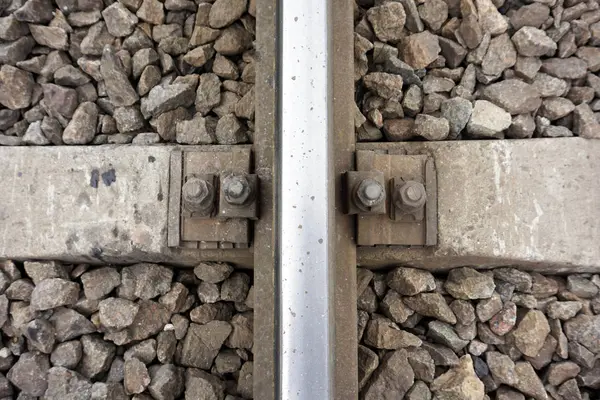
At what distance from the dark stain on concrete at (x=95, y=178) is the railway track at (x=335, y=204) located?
0.11ft

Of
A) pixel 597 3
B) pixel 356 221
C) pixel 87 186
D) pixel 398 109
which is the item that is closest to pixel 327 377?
pixel 356 221

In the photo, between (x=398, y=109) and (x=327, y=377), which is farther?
(x=398, y=109)

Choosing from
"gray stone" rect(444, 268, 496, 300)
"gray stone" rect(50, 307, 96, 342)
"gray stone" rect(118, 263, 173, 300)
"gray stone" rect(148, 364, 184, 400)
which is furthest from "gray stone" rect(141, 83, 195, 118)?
"gray stone" rect(444, 268, 496, 300)

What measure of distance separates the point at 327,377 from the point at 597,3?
2520 mm

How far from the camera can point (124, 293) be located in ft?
7.93

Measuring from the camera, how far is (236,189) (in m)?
1.96

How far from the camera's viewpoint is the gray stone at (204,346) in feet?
7.73

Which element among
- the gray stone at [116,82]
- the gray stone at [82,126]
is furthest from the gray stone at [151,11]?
the gray stone at [82,126]

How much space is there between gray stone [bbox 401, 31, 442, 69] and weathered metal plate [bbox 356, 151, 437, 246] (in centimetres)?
58

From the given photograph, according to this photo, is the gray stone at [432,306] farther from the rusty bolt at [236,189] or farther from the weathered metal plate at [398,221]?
the rusty bolt at [236,189]

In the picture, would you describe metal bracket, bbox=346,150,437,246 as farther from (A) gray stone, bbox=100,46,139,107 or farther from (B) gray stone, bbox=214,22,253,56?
(A) gray stone, bbox=100,46,139,107

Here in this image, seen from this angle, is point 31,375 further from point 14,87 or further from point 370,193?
point 370,193

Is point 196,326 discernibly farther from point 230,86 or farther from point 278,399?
point 230,86

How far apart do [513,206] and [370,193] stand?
2.90 feet
